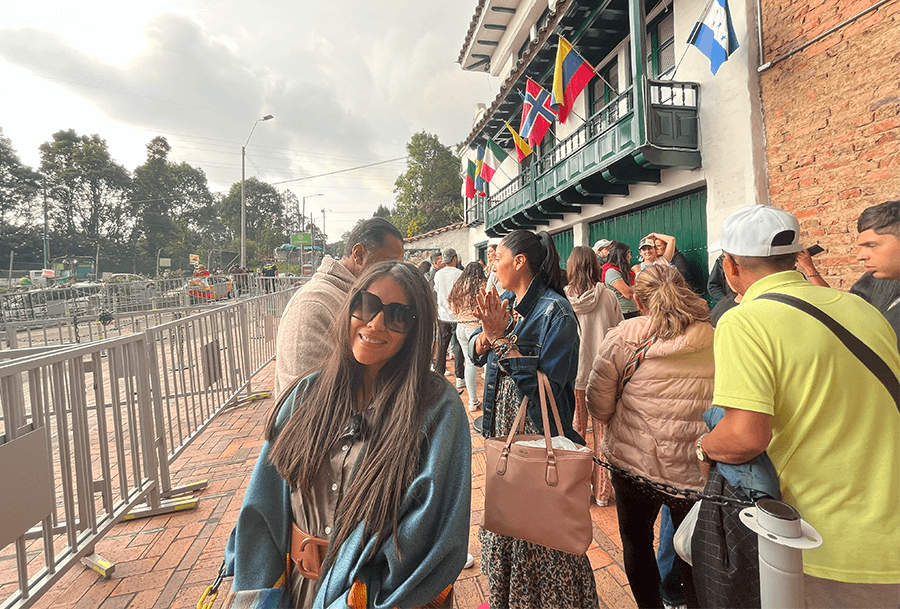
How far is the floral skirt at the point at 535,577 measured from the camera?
1799mm

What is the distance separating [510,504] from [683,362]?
1069 mm

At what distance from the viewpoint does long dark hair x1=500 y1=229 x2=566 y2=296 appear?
2.25 meters

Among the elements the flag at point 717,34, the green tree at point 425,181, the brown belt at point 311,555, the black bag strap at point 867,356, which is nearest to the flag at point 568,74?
the flag at point 717,34

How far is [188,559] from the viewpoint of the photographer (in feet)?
8.96

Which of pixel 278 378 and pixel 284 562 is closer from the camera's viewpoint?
pixel 284 562

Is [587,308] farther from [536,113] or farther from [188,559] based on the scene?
[536,113]

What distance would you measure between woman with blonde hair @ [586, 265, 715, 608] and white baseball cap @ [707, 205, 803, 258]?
621 mm

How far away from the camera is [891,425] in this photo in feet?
3.88

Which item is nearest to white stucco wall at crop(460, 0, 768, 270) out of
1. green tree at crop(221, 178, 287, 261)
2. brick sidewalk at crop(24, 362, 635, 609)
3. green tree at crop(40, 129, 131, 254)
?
brick sidewalk at crop(24, 362, 635, 609)

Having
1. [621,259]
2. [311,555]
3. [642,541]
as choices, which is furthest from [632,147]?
[311,555]

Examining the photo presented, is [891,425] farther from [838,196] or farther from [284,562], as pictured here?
[838,196]

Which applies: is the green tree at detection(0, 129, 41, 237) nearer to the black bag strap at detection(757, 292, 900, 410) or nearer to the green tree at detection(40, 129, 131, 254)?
the green tree at detection(40, 129, 131, 254)

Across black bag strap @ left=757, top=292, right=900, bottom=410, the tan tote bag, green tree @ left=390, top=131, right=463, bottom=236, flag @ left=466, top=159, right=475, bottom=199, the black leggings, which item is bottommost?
the black leggings

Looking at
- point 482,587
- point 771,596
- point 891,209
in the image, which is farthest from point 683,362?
point 482,587
